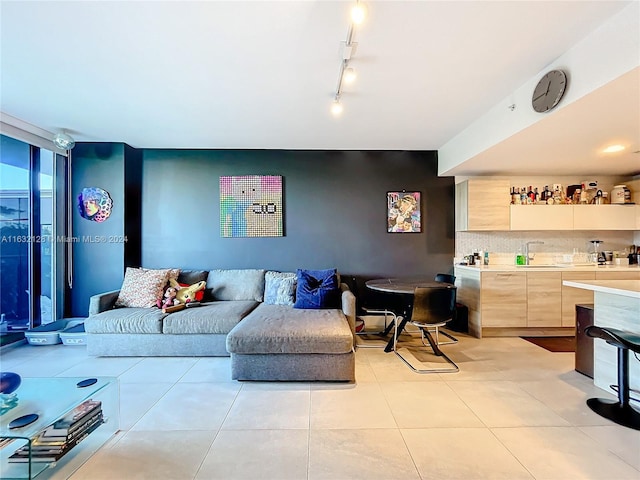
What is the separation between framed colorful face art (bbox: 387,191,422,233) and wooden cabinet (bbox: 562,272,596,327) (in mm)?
1997

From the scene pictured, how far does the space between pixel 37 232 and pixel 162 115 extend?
2434 mm

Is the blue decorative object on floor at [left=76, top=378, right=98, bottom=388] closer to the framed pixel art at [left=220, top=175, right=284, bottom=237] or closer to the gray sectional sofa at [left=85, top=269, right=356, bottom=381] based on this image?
the gray sectional sofa at [left=85, top=269, right=356, bottom=381]

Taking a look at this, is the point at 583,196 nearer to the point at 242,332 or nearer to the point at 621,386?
the point at 621,386

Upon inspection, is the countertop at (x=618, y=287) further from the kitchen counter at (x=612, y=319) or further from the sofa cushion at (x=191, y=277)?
the sofa cushion at (x=191, y=277)

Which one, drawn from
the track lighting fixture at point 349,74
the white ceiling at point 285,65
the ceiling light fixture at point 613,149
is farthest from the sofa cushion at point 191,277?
the ceiling light fixture at point 613,149

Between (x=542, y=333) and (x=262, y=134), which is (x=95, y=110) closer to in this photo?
(x=262, y=134)

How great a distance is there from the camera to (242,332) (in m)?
2.79

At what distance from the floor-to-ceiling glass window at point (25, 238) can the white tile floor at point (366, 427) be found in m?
1.04

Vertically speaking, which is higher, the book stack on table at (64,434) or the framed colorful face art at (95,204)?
the framed colorful face art at (95,204)

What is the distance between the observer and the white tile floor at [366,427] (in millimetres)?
1727

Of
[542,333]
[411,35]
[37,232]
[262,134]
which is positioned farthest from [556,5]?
[37,232]

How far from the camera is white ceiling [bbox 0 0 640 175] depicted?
5.98 ft

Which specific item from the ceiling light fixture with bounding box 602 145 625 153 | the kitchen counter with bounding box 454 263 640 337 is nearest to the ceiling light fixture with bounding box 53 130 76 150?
the kitchen counter with bounding box 454 263 640 337

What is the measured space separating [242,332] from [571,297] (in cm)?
410
